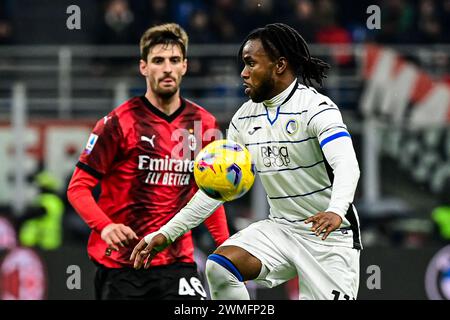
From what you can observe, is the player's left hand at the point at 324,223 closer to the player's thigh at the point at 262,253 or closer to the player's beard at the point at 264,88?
the player's thigh at the point at 262,253

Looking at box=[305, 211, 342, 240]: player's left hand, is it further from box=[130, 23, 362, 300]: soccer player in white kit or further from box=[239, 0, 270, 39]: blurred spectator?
box=[239, 0, 270, 39]: blurred spectator

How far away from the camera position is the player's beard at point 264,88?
6116 mm

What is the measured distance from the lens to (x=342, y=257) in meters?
6.07

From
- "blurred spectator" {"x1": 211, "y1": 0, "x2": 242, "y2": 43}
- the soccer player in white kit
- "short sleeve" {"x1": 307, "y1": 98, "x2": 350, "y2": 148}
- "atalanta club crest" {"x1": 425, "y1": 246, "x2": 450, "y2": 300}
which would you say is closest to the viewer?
"short sleeve" {"x1": 307, "y1": 98, "x2": 350, "y2": 148}

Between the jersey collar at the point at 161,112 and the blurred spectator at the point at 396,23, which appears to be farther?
the blurred spectator at the point at 396,23

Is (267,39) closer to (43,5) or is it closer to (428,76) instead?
(428,76)

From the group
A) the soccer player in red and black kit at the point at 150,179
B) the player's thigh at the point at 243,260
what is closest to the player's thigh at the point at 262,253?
the player's thigh at the point at 243,260

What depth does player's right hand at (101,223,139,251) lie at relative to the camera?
629 cm

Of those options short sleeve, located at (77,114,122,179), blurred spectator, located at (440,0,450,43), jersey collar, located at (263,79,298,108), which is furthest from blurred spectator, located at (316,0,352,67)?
jersey collar, located at (263,79,298,108)

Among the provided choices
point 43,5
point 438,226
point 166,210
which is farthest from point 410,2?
point 166,210

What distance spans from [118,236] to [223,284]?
0.75 m

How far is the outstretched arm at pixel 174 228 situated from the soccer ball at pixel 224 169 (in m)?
0.24

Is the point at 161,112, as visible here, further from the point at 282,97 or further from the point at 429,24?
the point at 429,24

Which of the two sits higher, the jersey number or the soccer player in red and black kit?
the soccer player in red and black kit
